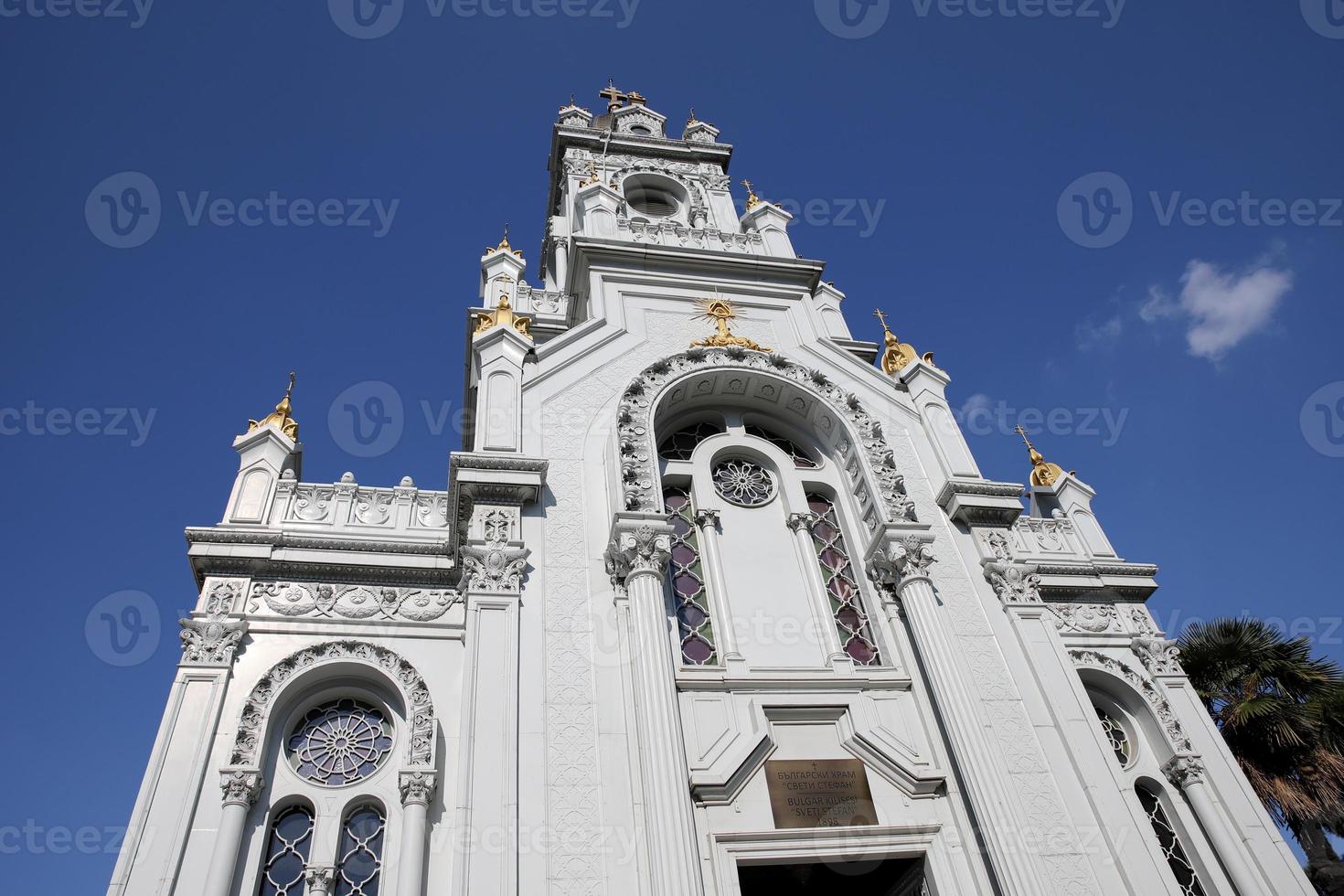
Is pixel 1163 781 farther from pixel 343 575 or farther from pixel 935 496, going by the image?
pixel 343 575

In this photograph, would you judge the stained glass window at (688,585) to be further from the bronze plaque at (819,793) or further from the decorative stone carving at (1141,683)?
the decorative stone carving at (1141,683)

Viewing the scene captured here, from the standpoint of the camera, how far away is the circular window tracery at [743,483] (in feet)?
55.0

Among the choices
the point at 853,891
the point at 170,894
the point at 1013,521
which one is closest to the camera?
the point at 170,894

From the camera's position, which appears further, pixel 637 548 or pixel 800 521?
pixel 800 521

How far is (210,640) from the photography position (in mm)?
13211

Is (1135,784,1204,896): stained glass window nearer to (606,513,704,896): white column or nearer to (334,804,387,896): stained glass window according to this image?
(606,513,704,896): white column

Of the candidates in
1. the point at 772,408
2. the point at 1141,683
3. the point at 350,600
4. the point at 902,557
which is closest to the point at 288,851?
the point at 350,600

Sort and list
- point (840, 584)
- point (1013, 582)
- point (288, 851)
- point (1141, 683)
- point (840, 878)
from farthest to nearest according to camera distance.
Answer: point (1141, 683) < point (840, 584) < point (1013, 582) < point (840, 878) < point (288, 851)

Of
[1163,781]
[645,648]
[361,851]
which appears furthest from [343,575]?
Answer: [1163,781]

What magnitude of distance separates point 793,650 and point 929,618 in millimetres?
2185

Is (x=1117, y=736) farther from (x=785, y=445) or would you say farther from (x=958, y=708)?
(x=785, y=445)

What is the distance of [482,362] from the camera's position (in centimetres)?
1664

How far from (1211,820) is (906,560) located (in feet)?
20.7

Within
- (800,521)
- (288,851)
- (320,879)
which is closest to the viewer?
(320,879)
